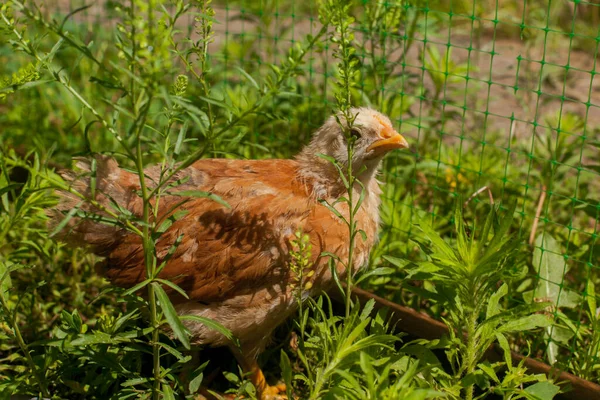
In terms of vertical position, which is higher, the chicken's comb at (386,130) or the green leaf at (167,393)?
the chicken's comb at (386,130)

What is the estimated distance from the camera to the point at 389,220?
13.6ft

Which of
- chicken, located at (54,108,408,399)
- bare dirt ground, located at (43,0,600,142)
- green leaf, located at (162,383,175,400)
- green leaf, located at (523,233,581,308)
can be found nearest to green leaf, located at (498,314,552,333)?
green leaf, located at (523,233,581,308)

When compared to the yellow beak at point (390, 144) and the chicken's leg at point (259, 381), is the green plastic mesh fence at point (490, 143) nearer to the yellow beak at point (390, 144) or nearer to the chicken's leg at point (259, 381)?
the yellow beak at point (390, 144)

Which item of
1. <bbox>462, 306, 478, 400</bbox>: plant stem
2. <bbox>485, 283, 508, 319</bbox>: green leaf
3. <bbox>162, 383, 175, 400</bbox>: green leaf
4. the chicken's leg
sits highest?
<bbox>485, 283, 508, 319</bbox>: green leaf

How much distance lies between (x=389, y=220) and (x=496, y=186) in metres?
0.98

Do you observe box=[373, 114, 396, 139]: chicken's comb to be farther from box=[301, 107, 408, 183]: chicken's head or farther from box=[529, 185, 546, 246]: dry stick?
box=[529, 185, 546, 246]: dry stick

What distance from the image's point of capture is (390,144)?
11.0ft

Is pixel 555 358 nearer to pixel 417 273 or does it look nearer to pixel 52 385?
pixel 417 273

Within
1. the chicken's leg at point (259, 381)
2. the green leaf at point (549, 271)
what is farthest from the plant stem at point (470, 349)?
the chicken's leg at point (259, 381)

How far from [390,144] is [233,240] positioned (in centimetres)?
84

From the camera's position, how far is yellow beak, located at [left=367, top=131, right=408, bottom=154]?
3340mm

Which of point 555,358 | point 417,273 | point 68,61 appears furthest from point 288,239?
point 68,61

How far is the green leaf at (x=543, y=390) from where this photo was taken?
9.25 ft

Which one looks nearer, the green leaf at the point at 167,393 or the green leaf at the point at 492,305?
the green leaf at the point at 167,393
